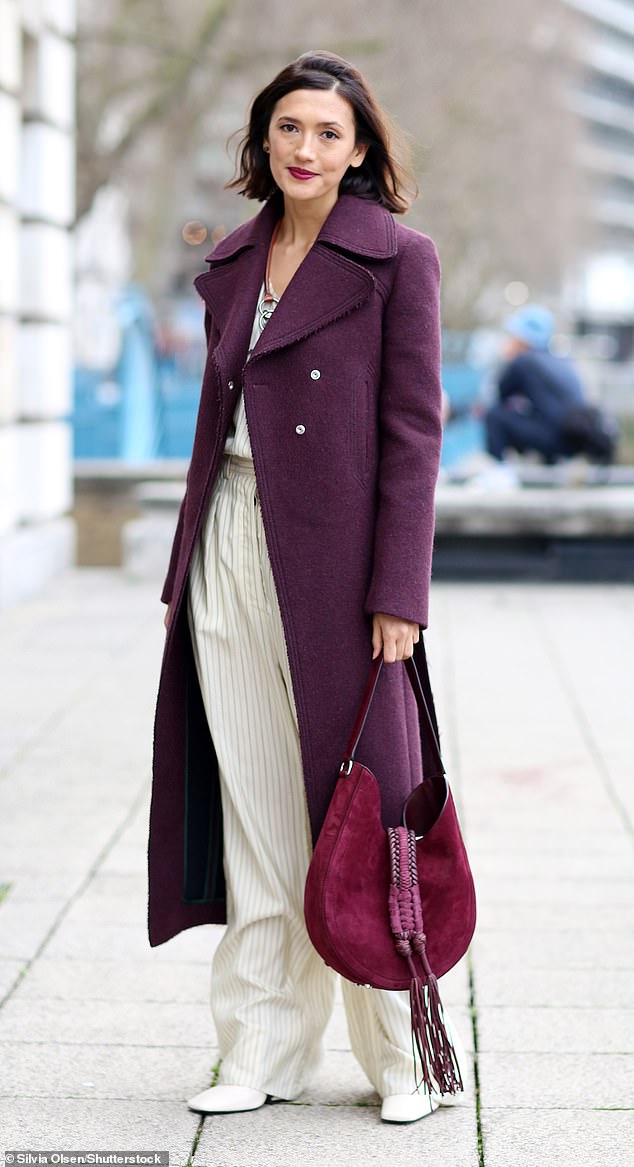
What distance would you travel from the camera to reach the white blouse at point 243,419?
3.21m

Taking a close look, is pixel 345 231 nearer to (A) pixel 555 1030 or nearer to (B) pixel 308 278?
(B) pixel 308 278

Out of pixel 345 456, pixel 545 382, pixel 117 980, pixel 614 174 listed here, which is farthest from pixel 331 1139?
pixel 614 174

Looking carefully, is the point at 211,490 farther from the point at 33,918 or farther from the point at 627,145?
the point at 627,145

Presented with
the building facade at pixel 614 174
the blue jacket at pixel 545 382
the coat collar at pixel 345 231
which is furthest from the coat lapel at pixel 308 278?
the building facade at pixel 614 174

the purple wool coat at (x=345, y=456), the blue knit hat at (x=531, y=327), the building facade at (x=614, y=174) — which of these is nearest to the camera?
the purple wool coat at (x=345, y=456)

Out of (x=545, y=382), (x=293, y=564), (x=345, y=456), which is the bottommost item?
(x=293, y=564)

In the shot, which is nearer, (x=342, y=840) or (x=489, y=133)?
(x=342, y=840)

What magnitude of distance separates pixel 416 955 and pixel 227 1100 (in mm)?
532

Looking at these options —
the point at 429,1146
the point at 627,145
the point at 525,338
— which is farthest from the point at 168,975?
the point at 627,145

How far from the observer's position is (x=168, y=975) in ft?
13.4

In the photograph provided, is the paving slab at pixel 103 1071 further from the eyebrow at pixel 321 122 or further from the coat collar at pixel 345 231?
the eyebrow at pixel 321 122

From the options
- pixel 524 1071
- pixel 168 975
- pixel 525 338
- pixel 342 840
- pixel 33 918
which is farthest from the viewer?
pixel 525 338

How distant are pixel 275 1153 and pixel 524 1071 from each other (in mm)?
655

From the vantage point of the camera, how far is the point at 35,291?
11.4m
